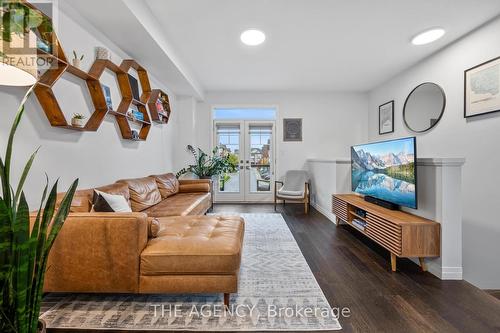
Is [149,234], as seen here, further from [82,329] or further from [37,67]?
[37,67]

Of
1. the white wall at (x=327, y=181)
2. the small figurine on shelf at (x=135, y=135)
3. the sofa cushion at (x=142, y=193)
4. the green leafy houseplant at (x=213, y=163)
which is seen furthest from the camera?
the green leafy houseplant at (x=213, y=163)

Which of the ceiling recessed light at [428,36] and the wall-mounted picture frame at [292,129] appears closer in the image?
the ceiling recessed light at [428,36]

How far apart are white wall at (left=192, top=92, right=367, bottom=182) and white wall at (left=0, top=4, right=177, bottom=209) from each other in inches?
102

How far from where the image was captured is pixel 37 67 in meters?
1.77

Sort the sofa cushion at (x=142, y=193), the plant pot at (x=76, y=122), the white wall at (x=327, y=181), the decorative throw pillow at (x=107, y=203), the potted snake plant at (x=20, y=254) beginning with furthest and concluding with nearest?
the white wall at (x=327, y=181)
the sofa cushion at (x=142, y=193)
the plant pot at (x=76, y=122)
the decorative throw pillow at (x=107, y=203)
the potted snake plant at (x=20, y=254)

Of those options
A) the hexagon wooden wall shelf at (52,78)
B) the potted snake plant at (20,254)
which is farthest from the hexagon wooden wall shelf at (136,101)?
the potted snake plant at (20,254)

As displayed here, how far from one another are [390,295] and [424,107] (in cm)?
327

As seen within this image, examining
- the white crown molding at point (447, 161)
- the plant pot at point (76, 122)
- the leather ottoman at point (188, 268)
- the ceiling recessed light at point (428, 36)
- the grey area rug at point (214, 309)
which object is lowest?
the grey area rug at point (214, 309)

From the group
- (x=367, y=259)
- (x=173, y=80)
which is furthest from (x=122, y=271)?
(x=173, y=80)

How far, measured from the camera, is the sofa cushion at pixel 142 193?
9.19ft

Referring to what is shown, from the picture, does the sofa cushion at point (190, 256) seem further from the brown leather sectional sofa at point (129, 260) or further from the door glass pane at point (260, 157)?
the door glass pane at point (260, 157)

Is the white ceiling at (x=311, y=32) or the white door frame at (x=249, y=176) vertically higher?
the white ceiling at (x=311, y=32)

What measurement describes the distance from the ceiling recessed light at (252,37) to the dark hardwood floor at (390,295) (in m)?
2.68

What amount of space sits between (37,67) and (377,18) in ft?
10.8
